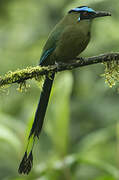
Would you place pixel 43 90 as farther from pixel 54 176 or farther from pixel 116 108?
pixel 116 108

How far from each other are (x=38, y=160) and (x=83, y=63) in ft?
5.59

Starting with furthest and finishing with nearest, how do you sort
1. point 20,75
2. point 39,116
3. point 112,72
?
point 39,116 → point 112,72 → point 20,75

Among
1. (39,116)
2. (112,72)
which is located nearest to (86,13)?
(112,72)

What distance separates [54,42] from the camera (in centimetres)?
302

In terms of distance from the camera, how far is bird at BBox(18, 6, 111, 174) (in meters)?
2.92

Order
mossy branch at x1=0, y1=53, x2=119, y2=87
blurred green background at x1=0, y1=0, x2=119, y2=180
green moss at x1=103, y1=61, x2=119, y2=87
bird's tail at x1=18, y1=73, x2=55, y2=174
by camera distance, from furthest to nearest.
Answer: blurred green background at x1=0, y1=0, x2=119, y2=180
bird's tail at x1=18, y1=73, x2=55, y2=174
green moss at x1=103, y1=61, x2=119, y2=87
mossy branch at x1=0, y1=53, x2=119, y2=87

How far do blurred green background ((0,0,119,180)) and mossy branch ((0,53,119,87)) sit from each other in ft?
0.57

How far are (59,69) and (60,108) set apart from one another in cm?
62

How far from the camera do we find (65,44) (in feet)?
9.68

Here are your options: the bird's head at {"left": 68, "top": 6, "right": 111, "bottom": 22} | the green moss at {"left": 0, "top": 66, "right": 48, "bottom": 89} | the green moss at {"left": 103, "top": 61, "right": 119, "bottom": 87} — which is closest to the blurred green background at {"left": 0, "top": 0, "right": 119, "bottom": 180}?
the green moss at {"left": 0, "top": 66, "right": 48, "bottom": 89}

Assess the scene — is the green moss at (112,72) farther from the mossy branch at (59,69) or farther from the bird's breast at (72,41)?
the bird's breast at (72,41)

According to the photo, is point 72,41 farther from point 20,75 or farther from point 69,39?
point 20,75

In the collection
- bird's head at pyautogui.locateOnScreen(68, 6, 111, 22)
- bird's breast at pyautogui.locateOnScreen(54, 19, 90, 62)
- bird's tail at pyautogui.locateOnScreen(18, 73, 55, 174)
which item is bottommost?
bird's tail at pyautogui.locateOnScreen(18, 73, 55, 174)

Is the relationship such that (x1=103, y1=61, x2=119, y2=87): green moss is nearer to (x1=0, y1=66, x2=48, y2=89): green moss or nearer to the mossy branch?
the mossy branch
